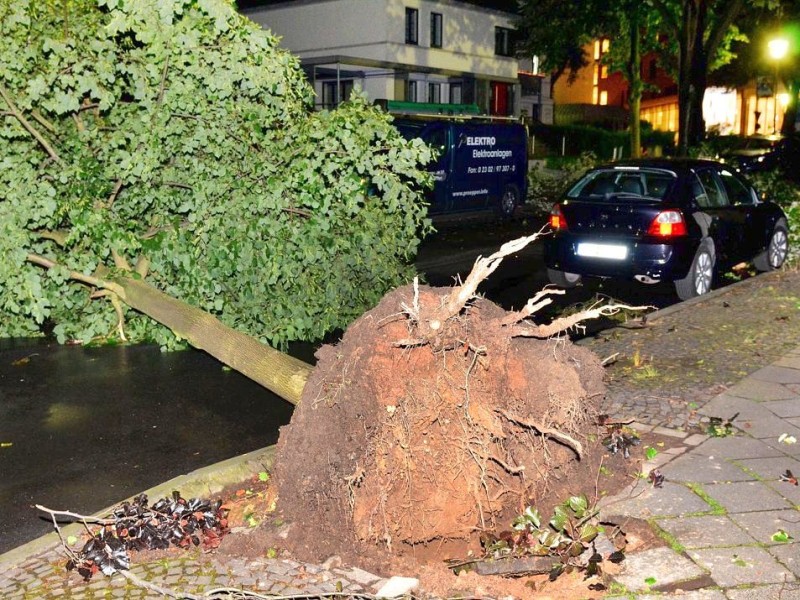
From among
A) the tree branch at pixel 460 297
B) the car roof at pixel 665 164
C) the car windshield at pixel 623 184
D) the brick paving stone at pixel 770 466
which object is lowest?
the brick paving stone at pixel 770 466

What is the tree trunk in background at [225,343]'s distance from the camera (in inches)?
221

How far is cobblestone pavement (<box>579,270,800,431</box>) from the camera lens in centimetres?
646

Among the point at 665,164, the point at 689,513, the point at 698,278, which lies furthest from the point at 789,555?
the point at 665,164

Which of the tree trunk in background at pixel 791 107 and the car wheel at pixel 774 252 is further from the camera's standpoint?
the tree trunk in background at pixel 791 107

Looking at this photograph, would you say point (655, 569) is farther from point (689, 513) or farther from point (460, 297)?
point (460, 297)

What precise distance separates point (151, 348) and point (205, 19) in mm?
3405

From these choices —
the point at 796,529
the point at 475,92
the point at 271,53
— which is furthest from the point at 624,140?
the point at 796,529

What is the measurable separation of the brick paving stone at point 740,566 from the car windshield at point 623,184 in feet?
22.0

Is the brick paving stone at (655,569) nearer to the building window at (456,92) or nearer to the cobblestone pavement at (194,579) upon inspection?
the cobblestone pavement at (194,579)

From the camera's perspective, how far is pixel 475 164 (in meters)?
20.1

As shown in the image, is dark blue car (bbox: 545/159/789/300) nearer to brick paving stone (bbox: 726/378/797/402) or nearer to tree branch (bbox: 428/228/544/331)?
brick paving stone (bbox: 726/378/797/402)

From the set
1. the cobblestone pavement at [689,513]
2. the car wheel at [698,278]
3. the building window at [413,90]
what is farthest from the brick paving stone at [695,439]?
the building window at [413,90]

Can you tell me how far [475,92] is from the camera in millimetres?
41656

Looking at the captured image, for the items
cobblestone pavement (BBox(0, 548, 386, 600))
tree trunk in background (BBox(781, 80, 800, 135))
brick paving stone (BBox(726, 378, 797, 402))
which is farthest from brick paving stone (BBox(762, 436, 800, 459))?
tree trunk in background (BBox(781, 80, 800, 135))
